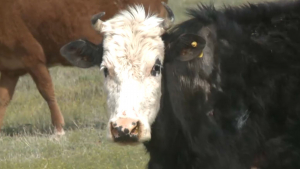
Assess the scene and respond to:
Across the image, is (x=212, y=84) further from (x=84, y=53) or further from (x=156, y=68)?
(x=84, y=53)

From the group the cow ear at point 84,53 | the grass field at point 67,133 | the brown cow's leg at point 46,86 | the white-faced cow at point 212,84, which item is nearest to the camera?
the white-faced cow at point 212,84

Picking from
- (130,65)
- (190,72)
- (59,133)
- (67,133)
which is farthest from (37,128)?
(130,65)

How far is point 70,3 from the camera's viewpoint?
1248 centimetres

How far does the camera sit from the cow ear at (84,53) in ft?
22.7

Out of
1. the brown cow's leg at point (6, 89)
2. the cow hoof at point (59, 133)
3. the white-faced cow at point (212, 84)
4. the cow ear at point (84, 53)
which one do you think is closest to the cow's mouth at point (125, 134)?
the white-faced cow at point (212, 84)

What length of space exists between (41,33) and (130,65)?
6064 millimetres

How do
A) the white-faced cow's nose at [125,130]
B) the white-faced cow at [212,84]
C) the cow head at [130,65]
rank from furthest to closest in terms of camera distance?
the white-faced cow at [212,84], the cow head at [130,65], the white-faced cow's nose at [125,130]

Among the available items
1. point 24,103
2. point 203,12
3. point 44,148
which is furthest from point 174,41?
point 24,103

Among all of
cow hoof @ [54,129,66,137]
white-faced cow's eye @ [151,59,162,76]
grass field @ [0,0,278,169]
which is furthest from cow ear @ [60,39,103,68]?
cow hoof @ [54,129,66,137]

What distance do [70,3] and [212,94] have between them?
5.93 m

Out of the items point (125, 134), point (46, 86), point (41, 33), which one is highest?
point (125, 134)

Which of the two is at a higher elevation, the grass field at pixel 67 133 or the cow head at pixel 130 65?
the cow head at pixel 130 65

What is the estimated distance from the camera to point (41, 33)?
12391 mm

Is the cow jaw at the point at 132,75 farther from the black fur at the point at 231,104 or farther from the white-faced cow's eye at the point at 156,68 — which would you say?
the black fur at the point at 231,104
